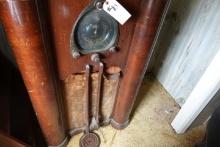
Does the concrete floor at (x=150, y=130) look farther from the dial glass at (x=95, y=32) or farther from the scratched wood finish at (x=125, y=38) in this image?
the dial glass at (x=95, y=32)

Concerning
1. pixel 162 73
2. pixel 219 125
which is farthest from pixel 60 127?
pixel 162 73

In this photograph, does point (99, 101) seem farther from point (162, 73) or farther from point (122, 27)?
point (162, 73)

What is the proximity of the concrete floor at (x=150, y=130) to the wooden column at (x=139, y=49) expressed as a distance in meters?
0.21

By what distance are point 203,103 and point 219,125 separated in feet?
1.17

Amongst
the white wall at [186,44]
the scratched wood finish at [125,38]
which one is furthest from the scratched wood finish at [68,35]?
the white wall at [186,44]

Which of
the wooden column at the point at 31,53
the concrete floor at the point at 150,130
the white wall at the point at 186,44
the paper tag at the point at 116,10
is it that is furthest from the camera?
the concrete floor at the point at 150,130

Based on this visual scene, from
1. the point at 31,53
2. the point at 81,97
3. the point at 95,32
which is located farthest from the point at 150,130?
the point at 31,53

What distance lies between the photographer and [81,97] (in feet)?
3.29

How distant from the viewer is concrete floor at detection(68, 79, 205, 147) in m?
1.26

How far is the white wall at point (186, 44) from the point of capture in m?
1.08

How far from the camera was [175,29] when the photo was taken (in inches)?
50.8

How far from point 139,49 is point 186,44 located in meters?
0.57

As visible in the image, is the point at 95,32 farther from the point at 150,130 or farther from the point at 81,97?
the point at 150,130

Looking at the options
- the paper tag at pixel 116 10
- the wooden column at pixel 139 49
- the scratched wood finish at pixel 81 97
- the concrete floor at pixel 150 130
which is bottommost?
the concrete floor at pixel 150 130
